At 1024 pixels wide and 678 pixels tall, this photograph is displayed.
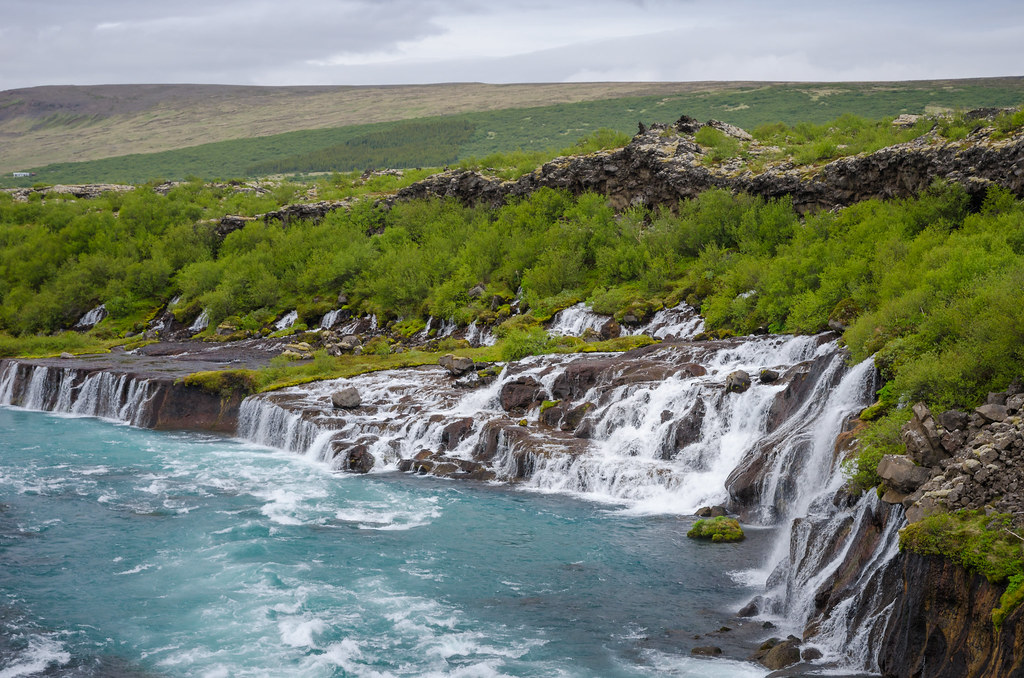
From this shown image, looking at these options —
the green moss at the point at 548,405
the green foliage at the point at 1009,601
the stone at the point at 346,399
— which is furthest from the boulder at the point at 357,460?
the green foliage at the point at 1009,601

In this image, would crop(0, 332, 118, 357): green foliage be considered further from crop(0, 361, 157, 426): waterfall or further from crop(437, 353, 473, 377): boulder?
crop(437, 353, 473, 377): boulder

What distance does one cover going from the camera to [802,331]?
34.5 m

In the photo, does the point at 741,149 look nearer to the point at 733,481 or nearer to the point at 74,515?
the point at 733,481

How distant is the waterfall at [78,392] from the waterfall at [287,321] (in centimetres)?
1809

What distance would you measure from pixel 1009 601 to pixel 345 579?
14841mm

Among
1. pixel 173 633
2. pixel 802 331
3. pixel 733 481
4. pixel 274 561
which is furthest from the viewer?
pixel 802 331

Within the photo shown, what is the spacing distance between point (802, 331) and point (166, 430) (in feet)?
99.3

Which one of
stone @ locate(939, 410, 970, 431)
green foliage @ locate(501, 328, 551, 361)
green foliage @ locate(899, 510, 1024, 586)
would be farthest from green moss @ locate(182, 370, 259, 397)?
green foliage @ locate(899, 510, 1024, 586)

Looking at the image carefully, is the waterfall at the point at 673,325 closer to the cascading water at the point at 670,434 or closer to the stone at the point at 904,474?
the cascading water at the point at 670,434

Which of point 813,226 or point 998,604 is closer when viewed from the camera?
point 998,604

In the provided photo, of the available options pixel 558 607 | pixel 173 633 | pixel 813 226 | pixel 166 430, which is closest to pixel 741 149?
pixel 813 226

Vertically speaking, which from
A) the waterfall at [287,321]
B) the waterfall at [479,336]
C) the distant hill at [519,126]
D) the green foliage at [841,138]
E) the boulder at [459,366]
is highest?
the distant hill at [519,126]

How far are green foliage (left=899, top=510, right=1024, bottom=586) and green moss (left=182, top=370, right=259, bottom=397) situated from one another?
3301 centimetres

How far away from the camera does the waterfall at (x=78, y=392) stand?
42.5m
